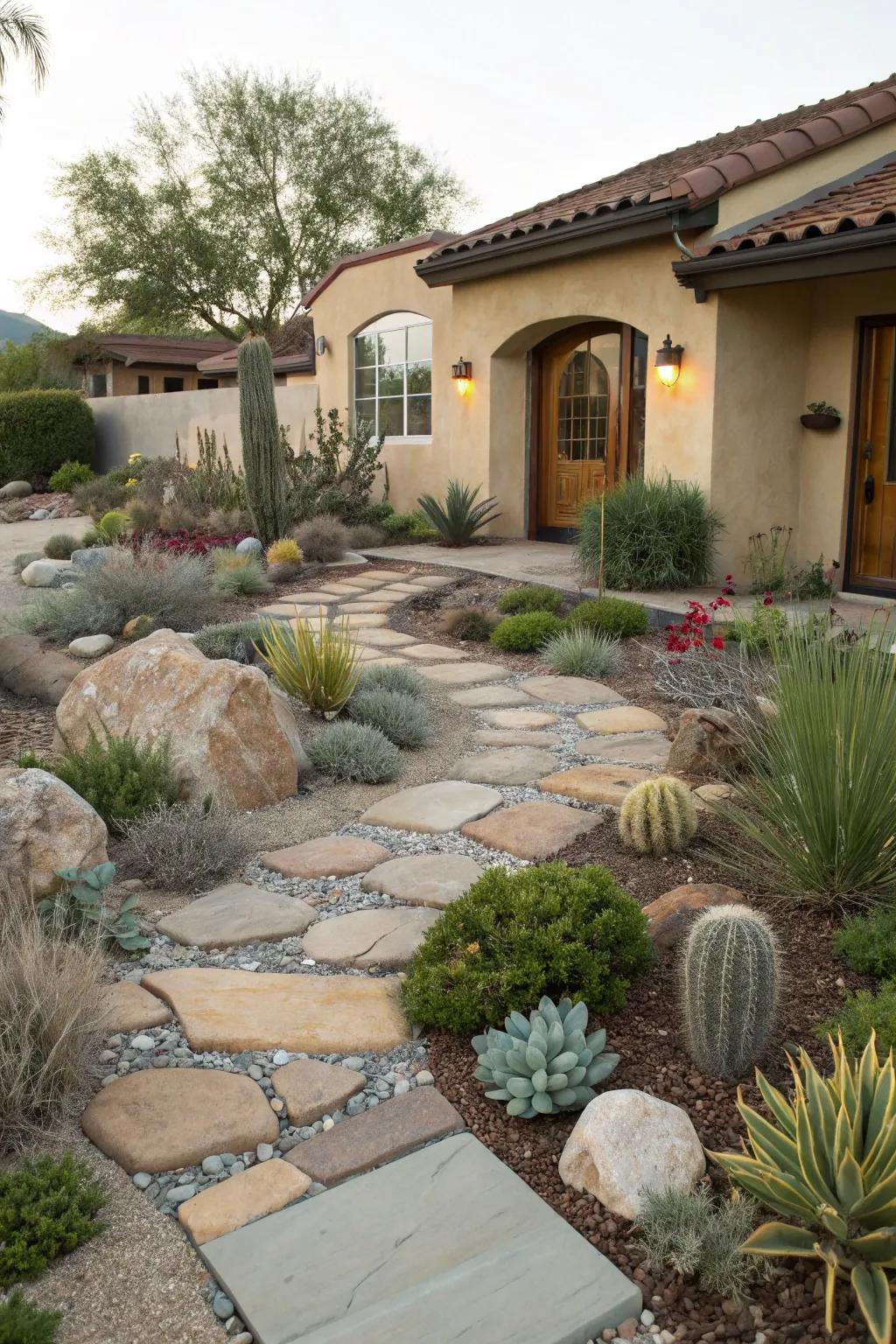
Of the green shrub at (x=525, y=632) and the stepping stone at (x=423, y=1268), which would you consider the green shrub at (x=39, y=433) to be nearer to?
the green shrub at (x=525, y=632)

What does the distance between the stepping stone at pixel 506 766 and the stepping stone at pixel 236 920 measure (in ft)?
4.96

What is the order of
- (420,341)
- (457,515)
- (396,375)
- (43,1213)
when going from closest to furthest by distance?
1. (43,1213)
2. (457,515)
3. (420,341)
4. (396,375)

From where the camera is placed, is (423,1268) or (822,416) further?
(822,416)

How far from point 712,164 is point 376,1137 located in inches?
351

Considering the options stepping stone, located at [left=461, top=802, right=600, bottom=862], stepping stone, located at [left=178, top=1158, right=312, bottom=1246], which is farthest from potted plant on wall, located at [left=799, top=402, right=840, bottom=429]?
stepping stone, located at [left=178, top=1158, right=312, bottom=1246]

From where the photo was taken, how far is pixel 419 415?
14453 mm

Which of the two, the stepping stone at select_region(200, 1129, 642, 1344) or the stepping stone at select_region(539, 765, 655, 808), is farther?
the stepping stone at select_region(539, 765, 655, 808)

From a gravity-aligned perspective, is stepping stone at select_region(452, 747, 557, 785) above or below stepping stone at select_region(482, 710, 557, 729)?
below

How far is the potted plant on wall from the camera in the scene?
9.76 metres

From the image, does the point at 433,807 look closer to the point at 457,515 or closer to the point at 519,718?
the point at 519,718

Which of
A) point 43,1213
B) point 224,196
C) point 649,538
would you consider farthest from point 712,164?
point 224,196

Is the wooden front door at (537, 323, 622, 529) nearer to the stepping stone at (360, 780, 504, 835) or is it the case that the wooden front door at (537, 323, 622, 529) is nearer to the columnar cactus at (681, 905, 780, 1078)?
the stepping stone at (360, 780, 504, 835)

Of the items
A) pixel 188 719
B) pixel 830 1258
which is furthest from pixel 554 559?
pixel 830 1258

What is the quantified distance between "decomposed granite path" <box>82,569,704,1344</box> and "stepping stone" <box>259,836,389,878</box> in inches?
0.5
